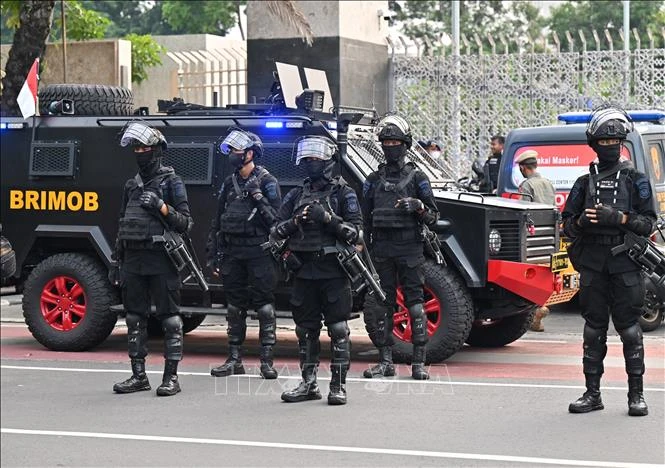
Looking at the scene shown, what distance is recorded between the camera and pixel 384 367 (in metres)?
10.2

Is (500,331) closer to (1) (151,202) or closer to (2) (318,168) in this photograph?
(2) (318,168)

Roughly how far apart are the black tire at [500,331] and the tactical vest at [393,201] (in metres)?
2.25

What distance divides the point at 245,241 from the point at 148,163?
3.48 ft

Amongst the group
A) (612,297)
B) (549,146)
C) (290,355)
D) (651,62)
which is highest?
(651,62)

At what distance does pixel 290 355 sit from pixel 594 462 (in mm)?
4998

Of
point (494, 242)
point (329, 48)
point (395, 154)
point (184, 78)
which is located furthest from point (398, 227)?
point (184, 78)

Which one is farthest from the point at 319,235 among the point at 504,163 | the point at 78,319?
the point at 504,163

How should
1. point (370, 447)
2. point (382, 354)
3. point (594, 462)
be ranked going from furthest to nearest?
point (382, 354) < point (370, 447) < point (594, 462)

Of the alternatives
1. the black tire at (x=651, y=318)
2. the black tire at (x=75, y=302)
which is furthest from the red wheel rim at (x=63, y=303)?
the black tire at (x=651, y=318)

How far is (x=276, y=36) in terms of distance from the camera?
19891mm

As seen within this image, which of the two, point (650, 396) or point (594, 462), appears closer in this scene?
point (594, 462)

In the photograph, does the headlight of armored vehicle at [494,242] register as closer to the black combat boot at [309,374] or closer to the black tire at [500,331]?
the black tire at [500,331]

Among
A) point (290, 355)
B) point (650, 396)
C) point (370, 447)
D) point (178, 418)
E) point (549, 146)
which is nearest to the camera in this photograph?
point (370, 447)

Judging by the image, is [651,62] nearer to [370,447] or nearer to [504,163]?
[504,163]
